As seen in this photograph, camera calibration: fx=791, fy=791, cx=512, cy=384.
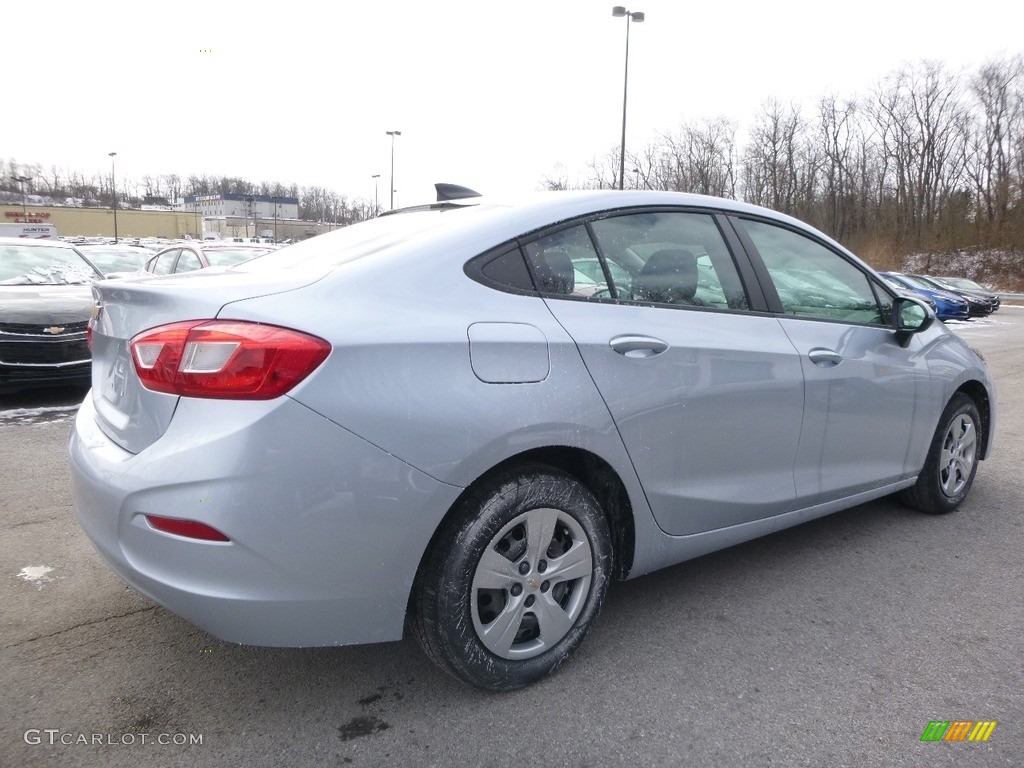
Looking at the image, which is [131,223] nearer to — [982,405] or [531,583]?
[982,405]

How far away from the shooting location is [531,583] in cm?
245

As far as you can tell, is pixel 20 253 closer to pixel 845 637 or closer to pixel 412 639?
pixel 412 639

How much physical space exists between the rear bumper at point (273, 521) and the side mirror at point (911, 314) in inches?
105

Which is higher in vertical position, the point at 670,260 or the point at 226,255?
the point at 226,255

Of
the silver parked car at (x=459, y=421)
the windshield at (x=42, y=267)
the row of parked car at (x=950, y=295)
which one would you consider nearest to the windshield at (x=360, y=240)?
the silver parked car at (x=459, y=421)

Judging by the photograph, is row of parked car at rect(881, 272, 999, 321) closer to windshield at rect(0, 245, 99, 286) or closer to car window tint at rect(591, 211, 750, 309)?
windshield at rect(0, 245, 99, 286)

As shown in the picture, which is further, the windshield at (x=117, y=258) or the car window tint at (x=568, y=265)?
the windshield at (x=117, y=258)

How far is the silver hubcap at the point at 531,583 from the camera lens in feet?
7.78

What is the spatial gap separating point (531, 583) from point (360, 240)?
4.29ft

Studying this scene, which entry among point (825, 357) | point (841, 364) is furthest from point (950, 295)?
point (825, 357)

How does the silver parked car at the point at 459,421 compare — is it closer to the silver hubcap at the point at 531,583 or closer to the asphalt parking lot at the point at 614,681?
the silver hubcap at the point at 531,583

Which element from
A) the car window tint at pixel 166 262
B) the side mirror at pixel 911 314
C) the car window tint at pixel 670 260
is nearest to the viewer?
the car window tint at pixel 670 260

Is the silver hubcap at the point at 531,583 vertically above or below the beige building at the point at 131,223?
below

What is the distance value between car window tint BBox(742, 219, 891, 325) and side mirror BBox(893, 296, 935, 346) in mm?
69
